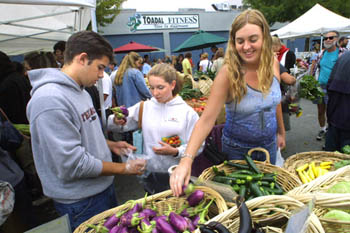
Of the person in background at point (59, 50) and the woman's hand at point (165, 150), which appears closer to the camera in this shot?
the woman's hand at point (165, 150)

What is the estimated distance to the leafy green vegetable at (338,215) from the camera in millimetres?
1100

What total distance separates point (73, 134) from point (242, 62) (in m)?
1.34

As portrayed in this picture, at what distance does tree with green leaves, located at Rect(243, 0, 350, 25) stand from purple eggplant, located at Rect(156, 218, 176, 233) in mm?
20987

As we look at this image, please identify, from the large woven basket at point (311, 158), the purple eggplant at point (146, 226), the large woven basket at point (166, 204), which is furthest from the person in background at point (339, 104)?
the purple eggplant at point (146, 226)

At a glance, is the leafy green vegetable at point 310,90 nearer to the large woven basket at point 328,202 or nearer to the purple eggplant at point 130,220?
the large woven basket at point 328,202

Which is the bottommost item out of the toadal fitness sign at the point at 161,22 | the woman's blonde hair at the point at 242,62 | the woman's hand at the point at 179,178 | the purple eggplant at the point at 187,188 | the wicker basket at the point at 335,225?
the wicker basket at the point at 335,225

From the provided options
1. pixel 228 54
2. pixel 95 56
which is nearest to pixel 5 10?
pixel 95 56

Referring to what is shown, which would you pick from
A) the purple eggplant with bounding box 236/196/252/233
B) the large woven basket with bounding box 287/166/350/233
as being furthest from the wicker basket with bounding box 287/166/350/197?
the purple eggplant with bounding box 236/196/252/233

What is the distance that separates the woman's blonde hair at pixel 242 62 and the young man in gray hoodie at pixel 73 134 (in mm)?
898

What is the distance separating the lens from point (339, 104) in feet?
9.70

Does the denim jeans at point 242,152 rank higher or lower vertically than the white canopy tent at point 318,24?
lower

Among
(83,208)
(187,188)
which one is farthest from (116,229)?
(83,208)

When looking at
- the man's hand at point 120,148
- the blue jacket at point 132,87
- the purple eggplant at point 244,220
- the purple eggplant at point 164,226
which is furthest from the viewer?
the blue jacket at point 132,87

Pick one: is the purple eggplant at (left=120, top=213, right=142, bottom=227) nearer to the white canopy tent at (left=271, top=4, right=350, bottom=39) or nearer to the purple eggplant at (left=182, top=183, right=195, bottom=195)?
the purple eggplant at (left=182, top=183, right=195, bottom=195)
